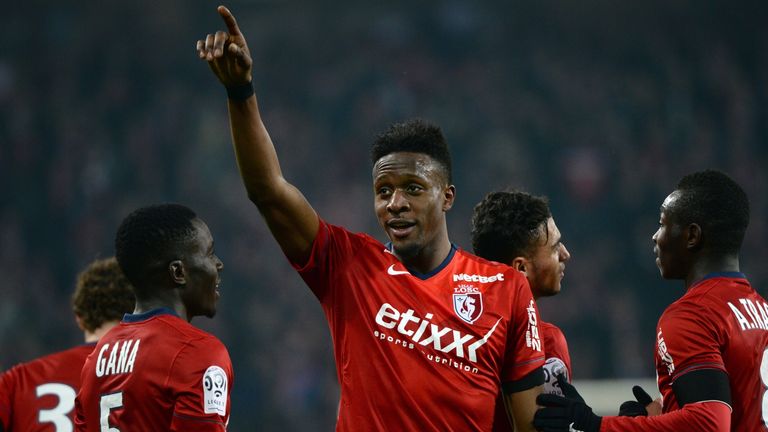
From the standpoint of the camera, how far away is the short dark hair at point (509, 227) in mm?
4184

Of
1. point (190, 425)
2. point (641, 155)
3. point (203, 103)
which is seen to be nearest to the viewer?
point (190, 425)

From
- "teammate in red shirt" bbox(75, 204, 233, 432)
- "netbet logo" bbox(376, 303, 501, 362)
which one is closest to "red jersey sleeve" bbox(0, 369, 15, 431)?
"teammate in red shirt" bbox(75, 204, 233, 432)

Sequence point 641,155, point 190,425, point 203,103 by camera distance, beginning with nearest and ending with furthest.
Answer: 1. point 190,425
2. point 641,155
3. point 203,103

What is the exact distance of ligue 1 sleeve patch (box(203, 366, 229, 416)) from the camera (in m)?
3.39

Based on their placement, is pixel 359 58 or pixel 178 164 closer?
pixel 178 164

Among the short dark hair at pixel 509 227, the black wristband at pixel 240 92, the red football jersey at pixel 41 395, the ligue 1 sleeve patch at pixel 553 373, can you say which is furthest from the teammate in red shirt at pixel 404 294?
the red football jersey at pixel 41 395

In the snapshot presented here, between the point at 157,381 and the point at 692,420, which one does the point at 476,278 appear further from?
the point at 157,381

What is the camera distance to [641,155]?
45.4 ft

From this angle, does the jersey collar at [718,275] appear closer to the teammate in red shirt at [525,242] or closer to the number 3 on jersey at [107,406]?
the teammate in red shirt at [525,242]

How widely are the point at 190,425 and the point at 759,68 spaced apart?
13.4m

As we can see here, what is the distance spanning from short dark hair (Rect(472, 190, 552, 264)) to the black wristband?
1474mm

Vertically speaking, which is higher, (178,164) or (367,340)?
(178,164)

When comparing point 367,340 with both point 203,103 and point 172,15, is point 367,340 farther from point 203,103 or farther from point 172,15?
point 172,15

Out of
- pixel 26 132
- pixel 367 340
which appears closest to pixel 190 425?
pixel 367 340
